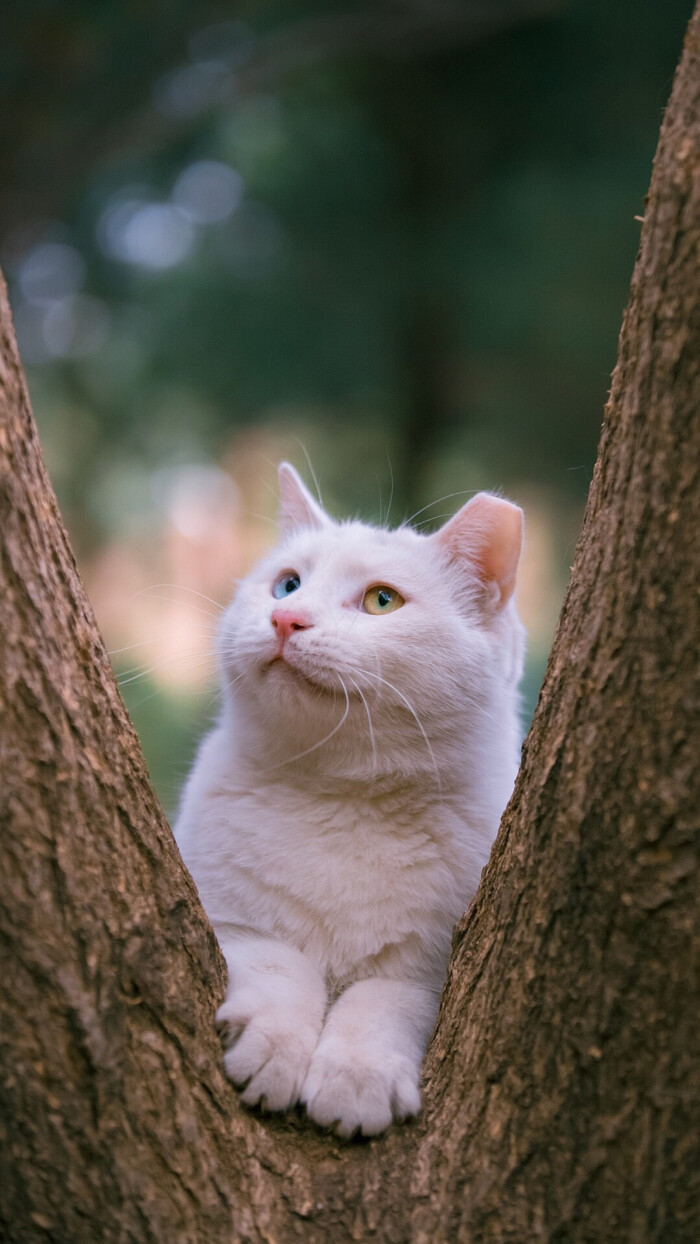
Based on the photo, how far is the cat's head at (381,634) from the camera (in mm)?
1628

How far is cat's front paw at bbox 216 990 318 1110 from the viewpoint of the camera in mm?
1256

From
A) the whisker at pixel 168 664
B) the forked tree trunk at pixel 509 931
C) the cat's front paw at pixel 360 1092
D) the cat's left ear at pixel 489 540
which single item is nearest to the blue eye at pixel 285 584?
the whisker at pixel 168 664

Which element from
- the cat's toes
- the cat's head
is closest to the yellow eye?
the cat's head

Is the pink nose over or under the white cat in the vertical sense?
over

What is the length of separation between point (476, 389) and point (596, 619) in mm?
5696

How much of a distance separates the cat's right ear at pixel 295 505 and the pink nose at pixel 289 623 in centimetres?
52

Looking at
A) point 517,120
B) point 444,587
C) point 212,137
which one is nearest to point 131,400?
point 212,137

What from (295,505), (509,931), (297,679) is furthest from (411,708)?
(295,505)

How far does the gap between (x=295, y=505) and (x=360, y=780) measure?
0.78 metres

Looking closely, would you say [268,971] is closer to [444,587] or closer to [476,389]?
[444,587]

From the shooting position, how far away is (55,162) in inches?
183

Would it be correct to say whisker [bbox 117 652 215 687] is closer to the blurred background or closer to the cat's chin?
the cat's chin

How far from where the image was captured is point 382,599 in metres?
1.78

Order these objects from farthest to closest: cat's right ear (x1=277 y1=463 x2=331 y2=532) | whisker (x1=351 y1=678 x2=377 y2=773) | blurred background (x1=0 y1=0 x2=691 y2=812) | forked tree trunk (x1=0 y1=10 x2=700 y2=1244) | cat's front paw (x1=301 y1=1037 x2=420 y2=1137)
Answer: blurred background (x1=0 y1=0 x2=691 y2=812) < cat's right ear (x1=277 y1=463 x2=331 y2=532) < whisker (x1=351 y1=678 x2=377 y2=773) < cat's front paw (x1=301 y1=1037 x2=420 y2=1137) < forked tree trunk (x1=0 y1=10 x2=700 y2=1244)
